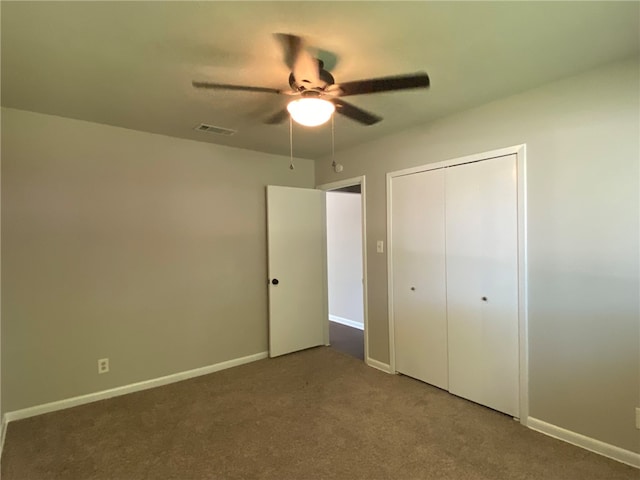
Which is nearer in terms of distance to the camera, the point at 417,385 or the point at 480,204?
the point at 480,204

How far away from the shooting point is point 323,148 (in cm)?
405

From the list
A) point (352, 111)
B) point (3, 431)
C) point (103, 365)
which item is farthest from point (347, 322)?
point (3, 431)

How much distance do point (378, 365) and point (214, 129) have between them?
2.91m

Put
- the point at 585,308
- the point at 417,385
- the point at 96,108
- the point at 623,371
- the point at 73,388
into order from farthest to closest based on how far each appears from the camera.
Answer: the point at 417,385
the point at 73,388
the point at 96,108
the point at 585,308
the point at 623,371

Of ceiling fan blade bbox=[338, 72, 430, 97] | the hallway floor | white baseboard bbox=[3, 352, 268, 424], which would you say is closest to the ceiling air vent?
ceiling fan blade bbox=[338, 72, 430, 97]

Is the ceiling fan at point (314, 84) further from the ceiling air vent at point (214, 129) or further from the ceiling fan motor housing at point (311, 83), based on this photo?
the ceiling air vent at point (214, 129)

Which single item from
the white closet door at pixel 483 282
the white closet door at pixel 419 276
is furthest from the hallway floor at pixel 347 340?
the white closet door at pixel 483 282

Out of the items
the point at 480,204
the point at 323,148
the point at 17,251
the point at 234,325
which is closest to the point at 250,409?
the point at 234,325

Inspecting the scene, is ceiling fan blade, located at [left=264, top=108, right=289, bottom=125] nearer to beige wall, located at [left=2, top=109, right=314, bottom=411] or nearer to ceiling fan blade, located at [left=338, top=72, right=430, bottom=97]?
ceiling fan blade, located at [left=338, top=72, right=430, bottom=97]

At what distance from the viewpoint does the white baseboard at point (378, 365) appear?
3.62m

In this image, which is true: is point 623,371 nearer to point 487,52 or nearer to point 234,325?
point 487,52

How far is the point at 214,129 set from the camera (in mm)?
3297

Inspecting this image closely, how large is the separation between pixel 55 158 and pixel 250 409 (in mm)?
2615

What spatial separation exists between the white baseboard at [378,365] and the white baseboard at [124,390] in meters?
1.20
